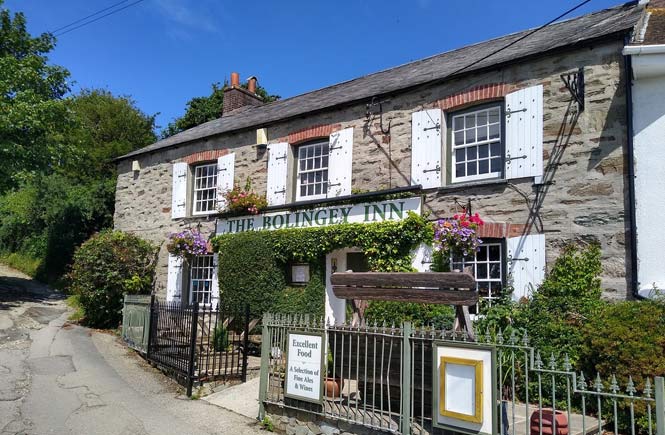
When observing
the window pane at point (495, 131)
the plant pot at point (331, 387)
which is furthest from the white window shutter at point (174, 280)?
the window pane at point (495, 131)

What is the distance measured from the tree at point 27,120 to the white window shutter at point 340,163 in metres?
9.02

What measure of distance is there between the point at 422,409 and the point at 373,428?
70 cm

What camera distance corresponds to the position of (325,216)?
1103 cm

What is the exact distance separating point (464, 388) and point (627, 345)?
2464 mm

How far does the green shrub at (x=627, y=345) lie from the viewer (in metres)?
5.89

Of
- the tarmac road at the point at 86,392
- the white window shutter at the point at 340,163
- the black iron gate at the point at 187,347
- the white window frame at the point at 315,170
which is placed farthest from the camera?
the white window frame at the point at 315,170

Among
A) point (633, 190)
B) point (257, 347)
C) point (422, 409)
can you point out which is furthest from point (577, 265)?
point (257, 347)

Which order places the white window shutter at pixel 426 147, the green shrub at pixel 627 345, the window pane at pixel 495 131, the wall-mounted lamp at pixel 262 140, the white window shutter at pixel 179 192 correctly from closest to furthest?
the green shrub at pixel 627 345
the window pane at pixel 495 131
the white window shutter at pixel 426 147
the wall-mounted lamp at pixel 262 140
the white window shutter at pixel 179 192

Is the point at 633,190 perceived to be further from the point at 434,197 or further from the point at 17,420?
the point at 17,420

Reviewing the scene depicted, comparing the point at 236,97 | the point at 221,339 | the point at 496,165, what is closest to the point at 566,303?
the point at 496,165

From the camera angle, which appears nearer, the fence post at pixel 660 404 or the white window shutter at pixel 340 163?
the fence post at pixel 660 404

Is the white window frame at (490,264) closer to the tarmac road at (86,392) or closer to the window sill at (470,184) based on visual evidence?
the window sill at (470,184)

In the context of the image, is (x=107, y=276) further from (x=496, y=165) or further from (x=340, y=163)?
(x=496, y=165)

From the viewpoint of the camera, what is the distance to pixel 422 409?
5.29 metres
